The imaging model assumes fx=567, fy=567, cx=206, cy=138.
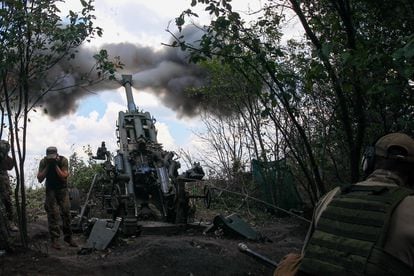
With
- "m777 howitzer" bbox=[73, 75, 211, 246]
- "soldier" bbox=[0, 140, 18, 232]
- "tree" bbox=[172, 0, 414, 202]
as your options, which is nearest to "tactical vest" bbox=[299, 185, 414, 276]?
"tree" bbox=[172, 0, 414, 202]

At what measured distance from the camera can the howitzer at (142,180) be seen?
10320 mm

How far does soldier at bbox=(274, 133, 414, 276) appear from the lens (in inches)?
92.2

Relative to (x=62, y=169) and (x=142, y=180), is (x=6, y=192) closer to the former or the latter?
(x=62, y=169)

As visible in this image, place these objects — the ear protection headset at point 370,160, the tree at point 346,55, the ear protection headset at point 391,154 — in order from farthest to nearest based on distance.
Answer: the tree at point 346,55 < the ear protection headset at point 370,160 < the ear protection headset at point 391,154

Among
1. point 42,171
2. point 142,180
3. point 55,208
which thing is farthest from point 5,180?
point 142,180

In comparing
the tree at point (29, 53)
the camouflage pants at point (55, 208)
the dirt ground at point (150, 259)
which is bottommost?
the dirt ground at point (150, 259)

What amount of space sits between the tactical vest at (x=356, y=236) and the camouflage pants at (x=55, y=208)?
22.6 feet

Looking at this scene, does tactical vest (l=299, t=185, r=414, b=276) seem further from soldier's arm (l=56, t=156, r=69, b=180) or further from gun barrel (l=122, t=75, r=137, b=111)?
gun barrel (l=122, t=75, r=137, b=111)

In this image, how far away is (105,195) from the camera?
1073 centimetres

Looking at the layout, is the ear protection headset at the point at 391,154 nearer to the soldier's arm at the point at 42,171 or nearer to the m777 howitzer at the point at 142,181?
the soldier's arm at the point at 42,171

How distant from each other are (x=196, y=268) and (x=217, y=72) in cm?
869

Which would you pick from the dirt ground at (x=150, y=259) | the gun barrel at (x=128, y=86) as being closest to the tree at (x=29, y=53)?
the dirt ground at (x=150, y=259)

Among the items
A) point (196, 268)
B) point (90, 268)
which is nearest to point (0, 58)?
point (90, 268)

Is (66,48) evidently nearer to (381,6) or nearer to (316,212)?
(381,6)
